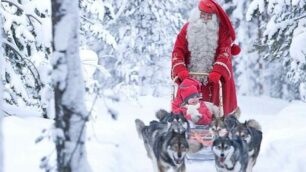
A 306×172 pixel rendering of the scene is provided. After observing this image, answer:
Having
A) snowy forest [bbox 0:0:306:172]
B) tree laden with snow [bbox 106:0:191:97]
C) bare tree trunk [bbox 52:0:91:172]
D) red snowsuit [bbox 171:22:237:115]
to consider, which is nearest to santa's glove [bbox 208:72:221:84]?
red snowsuit [bbox 171:22:237:115]

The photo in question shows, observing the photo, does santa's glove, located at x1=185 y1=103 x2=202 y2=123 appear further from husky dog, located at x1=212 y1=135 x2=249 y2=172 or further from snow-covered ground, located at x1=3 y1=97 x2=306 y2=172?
husky dog, located at x1=212 y1=135 x2=249 y2=172

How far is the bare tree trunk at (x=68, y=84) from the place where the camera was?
3855 millimetres

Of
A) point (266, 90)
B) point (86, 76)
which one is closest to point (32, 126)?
point (86, 76)

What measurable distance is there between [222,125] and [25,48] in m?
3.74

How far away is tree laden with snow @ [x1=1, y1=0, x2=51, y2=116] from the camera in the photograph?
867 centimetres

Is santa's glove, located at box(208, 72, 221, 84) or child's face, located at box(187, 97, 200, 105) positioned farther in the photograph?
santa's glove, located at box(208, 72, 221, 84)

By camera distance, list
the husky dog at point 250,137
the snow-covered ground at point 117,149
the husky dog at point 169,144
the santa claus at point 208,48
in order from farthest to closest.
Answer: the santa claus at point 208,48 < the snow-covered ground at point 117,149 < the husky dog at point 250,137 < the husky dog at point 169,144

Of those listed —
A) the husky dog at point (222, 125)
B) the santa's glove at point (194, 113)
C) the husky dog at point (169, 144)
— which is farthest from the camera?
the santa's glove at point (194, 113)

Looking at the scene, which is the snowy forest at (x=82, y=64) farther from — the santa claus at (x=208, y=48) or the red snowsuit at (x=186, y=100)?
the santa claus at (x=208, y=48)

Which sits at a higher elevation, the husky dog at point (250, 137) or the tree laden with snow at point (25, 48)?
the tree laden with snow at point (25, 48)

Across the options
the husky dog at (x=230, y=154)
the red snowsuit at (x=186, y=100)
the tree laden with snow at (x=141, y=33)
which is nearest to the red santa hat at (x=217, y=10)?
the red snowsuit at (x=186, y=100)

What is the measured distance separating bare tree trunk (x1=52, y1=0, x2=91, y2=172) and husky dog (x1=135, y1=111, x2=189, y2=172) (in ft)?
9.09

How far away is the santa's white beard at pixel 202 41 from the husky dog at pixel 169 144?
6.72ft

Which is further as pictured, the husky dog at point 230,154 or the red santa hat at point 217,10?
the red santa hat at point 217,10
